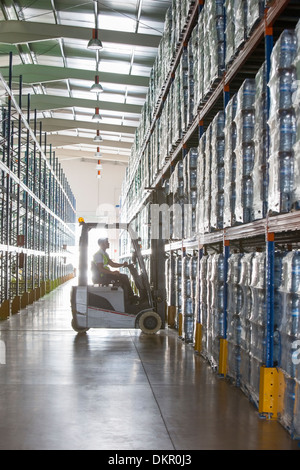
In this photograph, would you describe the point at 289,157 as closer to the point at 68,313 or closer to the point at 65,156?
the point at 68,313

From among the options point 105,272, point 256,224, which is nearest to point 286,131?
point 256,224

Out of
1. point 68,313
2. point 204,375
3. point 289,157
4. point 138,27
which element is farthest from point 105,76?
point 289,157

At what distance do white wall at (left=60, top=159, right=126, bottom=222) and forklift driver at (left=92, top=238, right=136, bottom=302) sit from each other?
33.2 metres

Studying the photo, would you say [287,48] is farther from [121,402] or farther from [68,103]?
[68,103]

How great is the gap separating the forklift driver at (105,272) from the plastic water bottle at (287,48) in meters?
6.39

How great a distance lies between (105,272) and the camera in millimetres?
10320

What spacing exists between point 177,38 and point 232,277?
465cm

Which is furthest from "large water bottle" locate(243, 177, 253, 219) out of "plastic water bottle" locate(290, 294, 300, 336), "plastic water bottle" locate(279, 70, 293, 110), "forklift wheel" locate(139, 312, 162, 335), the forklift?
"forklift wheel" locate(139, 312, 162, 335)

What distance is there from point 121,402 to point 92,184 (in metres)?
40.2

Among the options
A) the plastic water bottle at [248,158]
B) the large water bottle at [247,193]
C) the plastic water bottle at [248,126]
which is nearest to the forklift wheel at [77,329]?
the large water bottle at [247,193]

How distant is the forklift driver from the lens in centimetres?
1027

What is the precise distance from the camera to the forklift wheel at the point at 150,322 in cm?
1008

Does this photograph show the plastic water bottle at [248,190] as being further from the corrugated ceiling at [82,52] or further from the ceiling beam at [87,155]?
the ceiling beam at [87,155]

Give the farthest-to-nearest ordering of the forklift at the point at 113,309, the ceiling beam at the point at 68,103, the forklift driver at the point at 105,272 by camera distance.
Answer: the ceiling beam at the point at 68,103, the forklift driver at the point at 105,272, the forklift at the point at 113,309
